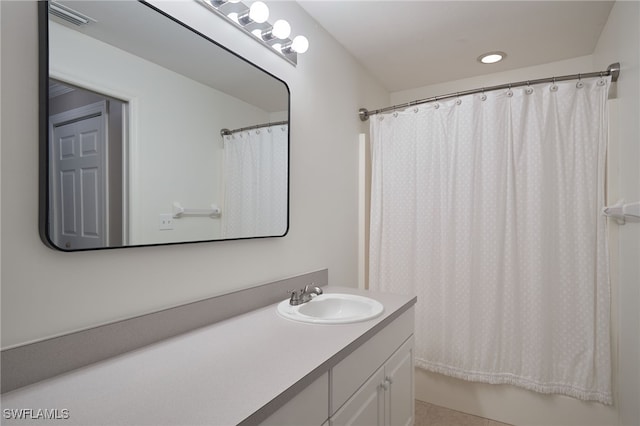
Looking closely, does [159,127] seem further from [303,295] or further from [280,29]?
[303,295]

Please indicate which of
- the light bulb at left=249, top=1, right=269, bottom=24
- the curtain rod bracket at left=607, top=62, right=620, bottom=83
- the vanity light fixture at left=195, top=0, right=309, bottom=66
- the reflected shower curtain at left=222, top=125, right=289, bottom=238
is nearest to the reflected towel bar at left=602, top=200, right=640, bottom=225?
the curtain rod bracket at left=607, top=62, right=620, bottom=83

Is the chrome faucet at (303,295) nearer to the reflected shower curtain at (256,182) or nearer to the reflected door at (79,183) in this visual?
the reflected shower curtain at (256,182)

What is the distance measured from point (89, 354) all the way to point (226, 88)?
3.42ft

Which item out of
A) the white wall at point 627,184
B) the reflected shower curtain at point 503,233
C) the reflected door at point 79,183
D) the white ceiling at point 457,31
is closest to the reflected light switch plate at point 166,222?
the reflected door at point 79,183

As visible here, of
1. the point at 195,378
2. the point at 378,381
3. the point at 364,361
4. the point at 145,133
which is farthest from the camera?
the point at 378,381

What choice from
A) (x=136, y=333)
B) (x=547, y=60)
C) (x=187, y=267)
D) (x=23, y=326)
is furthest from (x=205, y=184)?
(x=547, y=60)

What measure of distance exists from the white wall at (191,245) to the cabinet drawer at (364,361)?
57 centimetres

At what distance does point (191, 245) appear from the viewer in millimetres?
1240

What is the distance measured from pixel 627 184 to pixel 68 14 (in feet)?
7.66

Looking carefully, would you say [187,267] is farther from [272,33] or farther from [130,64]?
[272,33]

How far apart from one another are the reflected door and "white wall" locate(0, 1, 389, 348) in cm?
4

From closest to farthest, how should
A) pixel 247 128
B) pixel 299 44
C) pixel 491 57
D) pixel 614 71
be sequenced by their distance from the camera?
pixel 247 128 < pixel 299 44 < pixel 614 71 < pixel 491 57

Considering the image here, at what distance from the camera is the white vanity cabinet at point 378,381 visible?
1.09 meters

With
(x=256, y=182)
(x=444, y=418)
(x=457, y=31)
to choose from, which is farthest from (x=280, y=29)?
(x=444, y=418)
